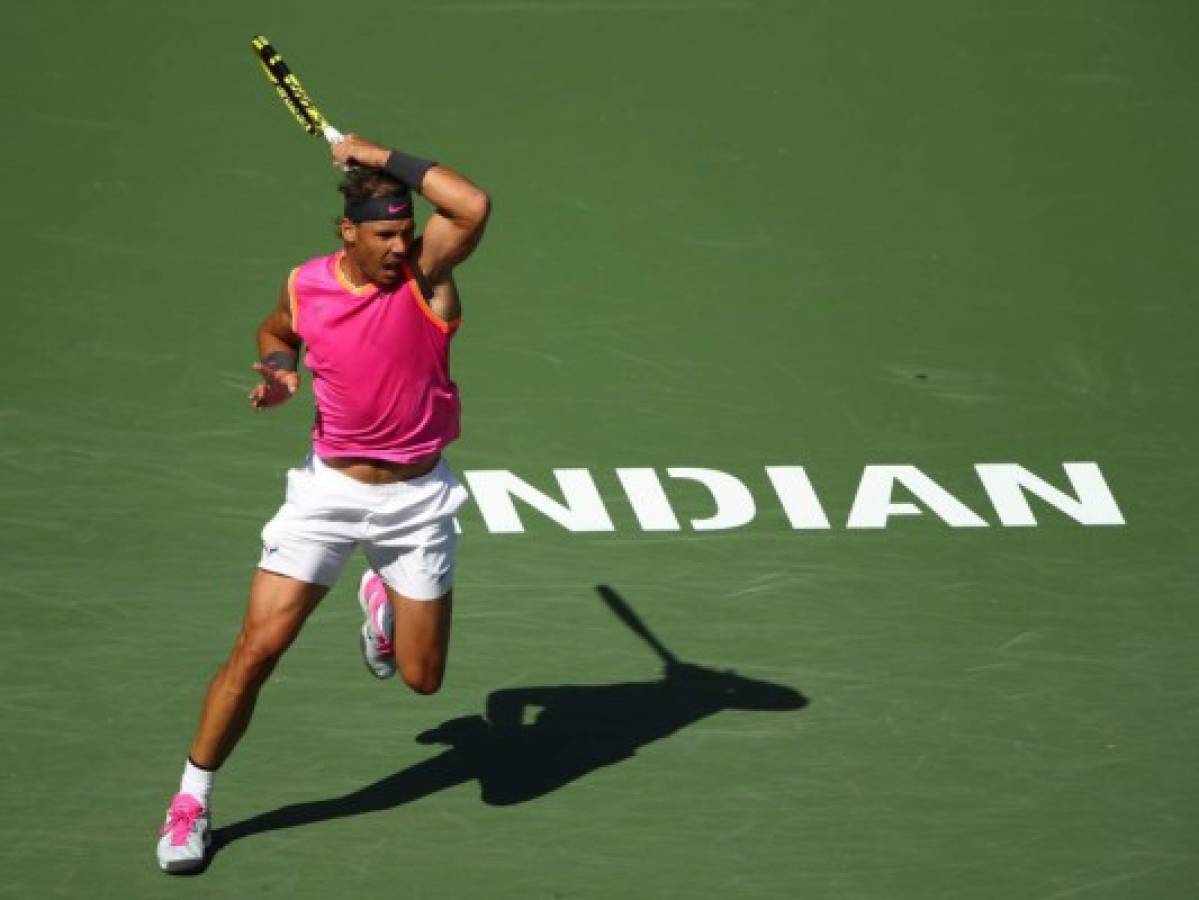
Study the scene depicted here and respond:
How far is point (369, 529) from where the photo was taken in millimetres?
9188

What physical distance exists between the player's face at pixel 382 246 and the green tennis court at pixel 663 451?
190 cm

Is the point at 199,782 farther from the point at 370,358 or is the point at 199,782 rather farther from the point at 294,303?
the point at 294,303

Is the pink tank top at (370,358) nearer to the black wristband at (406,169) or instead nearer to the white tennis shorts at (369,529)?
the white tennis shorts at (369,529)

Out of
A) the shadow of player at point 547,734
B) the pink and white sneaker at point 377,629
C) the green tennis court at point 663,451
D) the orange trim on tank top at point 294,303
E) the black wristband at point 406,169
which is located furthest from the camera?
the pink and white sneaker at point 377,629

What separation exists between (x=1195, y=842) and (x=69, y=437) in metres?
5.59

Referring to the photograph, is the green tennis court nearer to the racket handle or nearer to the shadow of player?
the shadow of player

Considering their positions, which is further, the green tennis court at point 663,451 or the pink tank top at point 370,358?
the green tennis court at point 663,451

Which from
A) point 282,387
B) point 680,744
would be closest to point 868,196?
point 680,744

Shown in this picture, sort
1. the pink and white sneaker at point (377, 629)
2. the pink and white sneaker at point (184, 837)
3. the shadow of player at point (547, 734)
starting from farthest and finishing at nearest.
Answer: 1. the pink and white sneaker at point (377, 629)
2. the shadow of player at point (547, 734)
3. the pink and white sneaker at point (184, 837)

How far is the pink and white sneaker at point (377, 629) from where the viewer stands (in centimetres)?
984

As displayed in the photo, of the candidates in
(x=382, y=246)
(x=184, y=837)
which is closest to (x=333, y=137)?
(x=382, y=246)

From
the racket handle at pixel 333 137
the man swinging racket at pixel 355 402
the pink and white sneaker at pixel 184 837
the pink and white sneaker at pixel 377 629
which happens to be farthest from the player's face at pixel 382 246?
the pink and white sneaker at pixel 184 837

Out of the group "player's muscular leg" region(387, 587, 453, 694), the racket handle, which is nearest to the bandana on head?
the racket handle

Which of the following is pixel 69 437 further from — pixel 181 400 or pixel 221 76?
pixel 221 76
